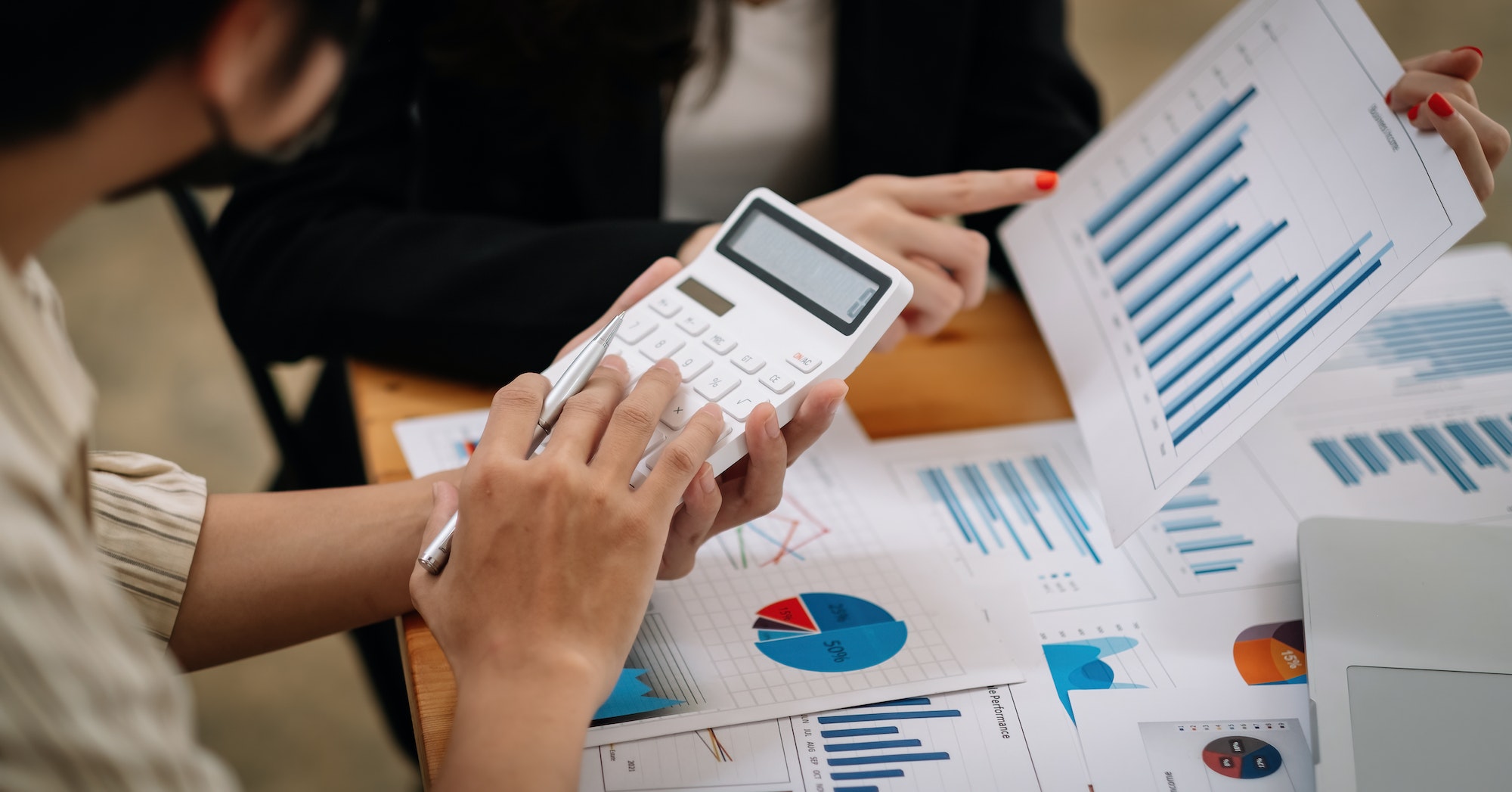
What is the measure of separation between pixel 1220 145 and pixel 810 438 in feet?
1.06

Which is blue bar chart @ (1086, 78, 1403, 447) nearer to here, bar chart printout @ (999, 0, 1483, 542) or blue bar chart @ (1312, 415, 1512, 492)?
bar chart printout @ (999, 0, 1483, 542)

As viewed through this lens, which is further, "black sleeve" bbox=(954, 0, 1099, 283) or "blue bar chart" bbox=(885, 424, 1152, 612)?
"black sleeve" bbox=(954, 0, 1099, 283)

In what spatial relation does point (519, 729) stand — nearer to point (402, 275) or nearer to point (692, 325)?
point (692, 325)

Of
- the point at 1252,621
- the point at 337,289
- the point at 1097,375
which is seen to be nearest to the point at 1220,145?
the point at 1097,375

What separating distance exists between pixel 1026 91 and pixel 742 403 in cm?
57

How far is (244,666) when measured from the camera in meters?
1.38

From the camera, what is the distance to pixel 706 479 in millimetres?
494

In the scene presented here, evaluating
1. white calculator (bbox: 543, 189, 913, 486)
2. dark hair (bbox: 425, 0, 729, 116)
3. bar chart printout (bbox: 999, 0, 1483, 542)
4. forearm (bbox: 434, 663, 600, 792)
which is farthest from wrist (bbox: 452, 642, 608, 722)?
dark hair (bbox: 425, 0, 729, 116)

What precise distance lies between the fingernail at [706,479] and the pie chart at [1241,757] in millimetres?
255

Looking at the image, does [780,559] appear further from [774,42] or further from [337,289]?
[774,42]

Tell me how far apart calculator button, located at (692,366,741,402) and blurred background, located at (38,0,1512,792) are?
27cm

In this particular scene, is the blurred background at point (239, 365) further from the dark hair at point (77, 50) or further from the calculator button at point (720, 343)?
the calculator button at point (720, 343)

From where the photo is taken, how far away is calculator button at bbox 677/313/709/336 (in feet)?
1.87

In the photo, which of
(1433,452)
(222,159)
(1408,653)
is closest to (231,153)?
(222,159)
